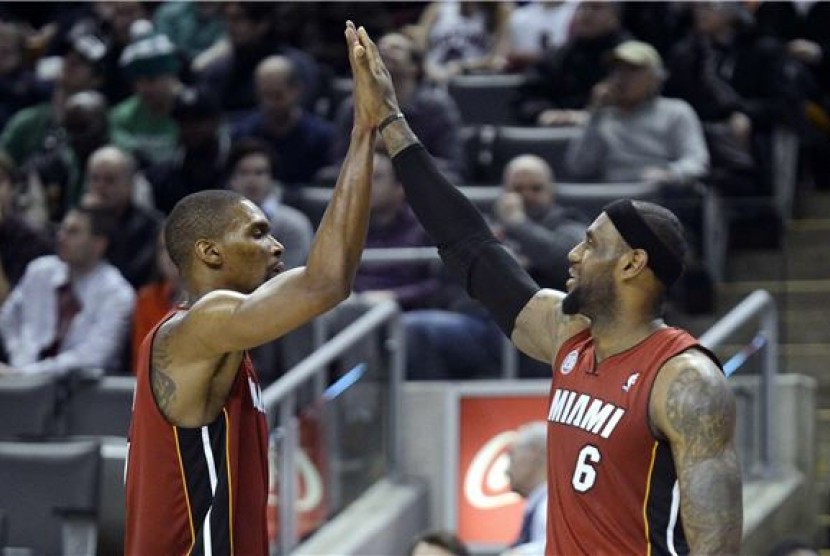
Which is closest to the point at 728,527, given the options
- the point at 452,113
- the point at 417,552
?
the point at 417,552

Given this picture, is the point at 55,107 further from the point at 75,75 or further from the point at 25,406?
the point at 25,406

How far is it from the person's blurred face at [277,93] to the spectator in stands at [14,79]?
248cm

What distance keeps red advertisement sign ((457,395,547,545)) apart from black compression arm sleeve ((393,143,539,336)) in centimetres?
378

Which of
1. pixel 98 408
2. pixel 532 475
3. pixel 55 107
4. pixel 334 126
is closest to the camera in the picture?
pixel 532 475

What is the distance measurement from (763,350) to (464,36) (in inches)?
188

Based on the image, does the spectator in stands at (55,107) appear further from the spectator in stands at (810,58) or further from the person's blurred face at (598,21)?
the spectator in stands at (810,58)

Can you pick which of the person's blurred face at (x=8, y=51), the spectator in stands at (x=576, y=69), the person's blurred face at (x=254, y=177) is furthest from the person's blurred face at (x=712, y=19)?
the person's blurred face at (x=8, y=51)

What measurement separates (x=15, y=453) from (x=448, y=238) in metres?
2.95

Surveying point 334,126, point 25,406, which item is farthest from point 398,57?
point 25,406

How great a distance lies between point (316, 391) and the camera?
9094 millimetres

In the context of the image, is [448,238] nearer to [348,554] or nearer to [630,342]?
[630,342]

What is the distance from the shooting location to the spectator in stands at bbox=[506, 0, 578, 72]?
1370 cm

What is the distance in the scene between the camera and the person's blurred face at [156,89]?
12836 millimetres

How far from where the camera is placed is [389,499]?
971cm
